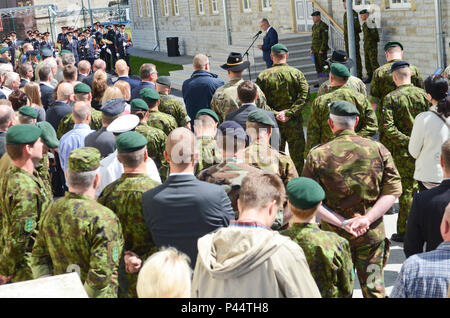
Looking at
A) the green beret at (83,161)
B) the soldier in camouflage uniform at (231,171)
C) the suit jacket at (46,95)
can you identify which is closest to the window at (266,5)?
the suit jacket at (46,95)

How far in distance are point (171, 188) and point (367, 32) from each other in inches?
555

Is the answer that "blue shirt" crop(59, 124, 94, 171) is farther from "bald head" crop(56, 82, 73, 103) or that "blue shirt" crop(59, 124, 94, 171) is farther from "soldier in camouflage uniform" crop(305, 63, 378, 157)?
"soldier in camouflage uniform" crop(305, 63, 378, 157)

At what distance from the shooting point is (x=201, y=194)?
15.5 ft

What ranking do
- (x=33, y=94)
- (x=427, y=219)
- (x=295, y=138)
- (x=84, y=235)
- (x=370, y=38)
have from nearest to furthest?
(x=84, y=235) → (x=427, y=219) → (x=295, y=138) → (x=33, y=94) → (x=370, y=38)

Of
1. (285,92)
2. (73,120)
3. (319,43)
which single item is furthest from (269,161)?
(319,43)

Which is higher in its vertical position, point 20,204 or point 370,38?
point 370,38

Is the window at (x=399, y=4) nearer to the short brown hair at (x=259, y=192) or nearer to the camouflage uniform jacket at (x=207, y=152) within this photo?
the camouflage uniform jacket at (x=207, y=152)

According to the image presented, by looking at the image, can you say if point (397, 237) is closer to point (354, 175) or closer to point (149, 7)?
point (354, 175)

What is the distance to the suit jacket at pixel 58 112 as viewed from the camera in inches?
373

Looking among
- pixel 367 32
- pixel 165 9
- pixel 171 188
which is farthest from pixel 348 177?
pixel 165 9

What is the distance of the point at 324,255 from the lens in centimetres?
427

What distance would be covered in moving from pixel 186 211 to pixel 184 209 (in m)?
0.02

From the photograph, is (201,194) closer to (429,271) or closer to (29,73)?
(429,271)

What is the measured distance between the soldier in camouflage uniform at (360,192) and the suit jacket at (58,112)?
16.5ft
